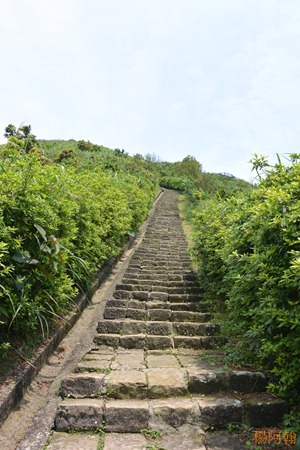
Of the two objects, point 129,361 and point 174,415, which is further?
point 129,361

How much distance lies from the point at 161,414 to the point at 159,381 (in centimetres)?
36

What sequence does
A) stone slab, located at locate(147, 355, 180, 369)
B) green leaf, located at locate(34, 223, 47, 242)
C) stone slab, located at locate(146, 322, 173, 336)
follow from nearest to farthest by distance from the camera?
green leaf, located at locate(34, 223, 47, 242), stone slab, located at locate(147, 355, 180, 369), stone slab, located at locate(146, 322, 173, 336)

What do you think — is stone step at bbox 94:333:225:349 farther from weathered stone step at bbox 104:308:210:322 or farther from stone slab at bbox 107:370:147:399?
stone slab at bbox 107:370:147:399

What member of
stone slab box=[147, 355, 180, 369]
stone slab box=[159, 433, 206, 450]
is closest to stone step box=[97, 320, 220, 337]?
stone slab box=[147, 355, 180, 369]

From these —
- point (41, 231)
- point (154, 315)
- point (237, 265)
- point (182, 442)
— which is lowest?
point (182, 442)

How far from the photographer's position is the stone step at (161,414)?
2.54m

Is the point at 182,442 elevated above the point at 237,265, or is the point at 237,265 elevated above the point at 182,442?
the point at 237,265

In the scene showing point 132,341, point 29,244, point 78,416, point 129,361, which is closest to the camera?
point 78,416

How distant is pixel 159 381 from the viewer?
A: 9.71 feet

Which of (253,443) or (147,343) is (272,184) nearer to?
(147,343)

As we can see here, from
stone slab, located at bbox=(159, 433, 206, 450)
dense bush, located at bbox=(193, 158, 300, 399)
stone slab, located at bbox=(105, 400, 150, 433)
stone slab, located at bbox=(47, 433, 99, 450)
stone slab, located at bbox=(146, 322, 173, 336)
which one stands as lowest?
stone slab, located at bbox=(159, 433, 206, 450)

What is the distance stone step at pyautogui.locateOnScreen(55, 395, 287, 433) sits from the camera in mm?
2543

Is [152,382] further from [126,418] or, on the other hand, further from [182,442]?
[182,442]

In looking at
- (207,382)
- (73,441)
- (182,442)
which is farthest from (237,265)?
(73,441)
